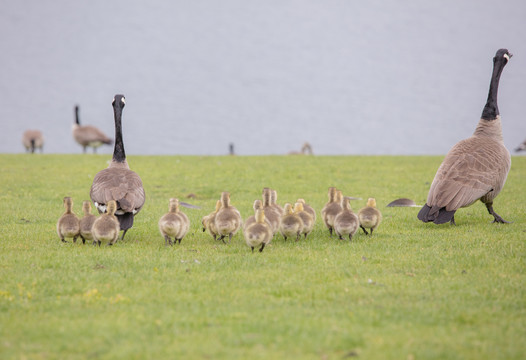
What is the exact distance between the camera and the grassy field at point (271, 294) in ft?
18.3

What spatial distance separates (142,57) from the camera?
80.0m

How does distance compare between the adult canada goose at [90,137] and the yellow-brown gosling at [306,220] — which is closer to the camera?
the yellow-brown gosling at [306,220]

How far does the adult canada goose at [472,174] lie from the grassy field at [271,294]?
0.54 metres

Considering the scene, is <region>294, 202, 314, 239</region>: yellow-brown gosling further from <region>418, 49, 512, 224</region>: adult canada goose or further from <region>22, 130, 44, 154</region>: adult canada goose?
<region>22, 130, 44, 154</region>: adult canada goose

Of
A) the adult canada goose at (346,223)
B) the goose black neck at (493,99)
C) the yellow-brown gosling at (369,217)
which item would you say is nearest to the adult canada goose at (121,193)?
the adult canada goose at (346,223)

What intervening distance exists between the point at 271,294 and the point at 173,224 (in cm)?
313

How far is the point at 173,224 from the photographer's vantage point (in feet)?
32.0

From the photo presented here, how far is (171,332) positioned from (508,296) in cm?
410

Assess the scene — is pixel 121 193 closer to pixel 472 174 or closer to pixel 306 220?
pixel 306 220

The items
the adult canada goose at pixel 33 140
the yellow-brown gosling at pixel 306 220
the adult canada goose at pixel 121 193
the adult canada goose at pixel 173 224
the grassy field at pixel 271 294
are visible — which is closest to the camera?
the grassy field at pixel 271 294

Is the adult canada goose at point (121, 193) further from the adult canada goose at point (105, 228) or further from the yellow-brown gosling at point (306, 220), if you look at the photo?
the yellow-brown gosling at point (306, 220)

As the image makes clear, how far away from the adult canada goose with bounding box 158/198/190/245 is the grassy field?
297 mm

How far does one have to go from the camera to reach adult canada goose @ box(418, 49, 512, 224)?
1091cm

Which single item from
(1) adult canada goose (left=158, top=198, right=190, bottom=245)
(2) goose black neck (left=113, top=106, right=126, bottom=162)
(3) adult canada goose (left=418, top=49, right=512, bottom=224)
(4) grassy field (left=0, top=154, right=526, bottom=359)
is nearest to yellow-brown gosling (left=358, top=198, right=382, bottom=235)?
(4) grassy field (left=0, top=154, right=526, bottom=359)
